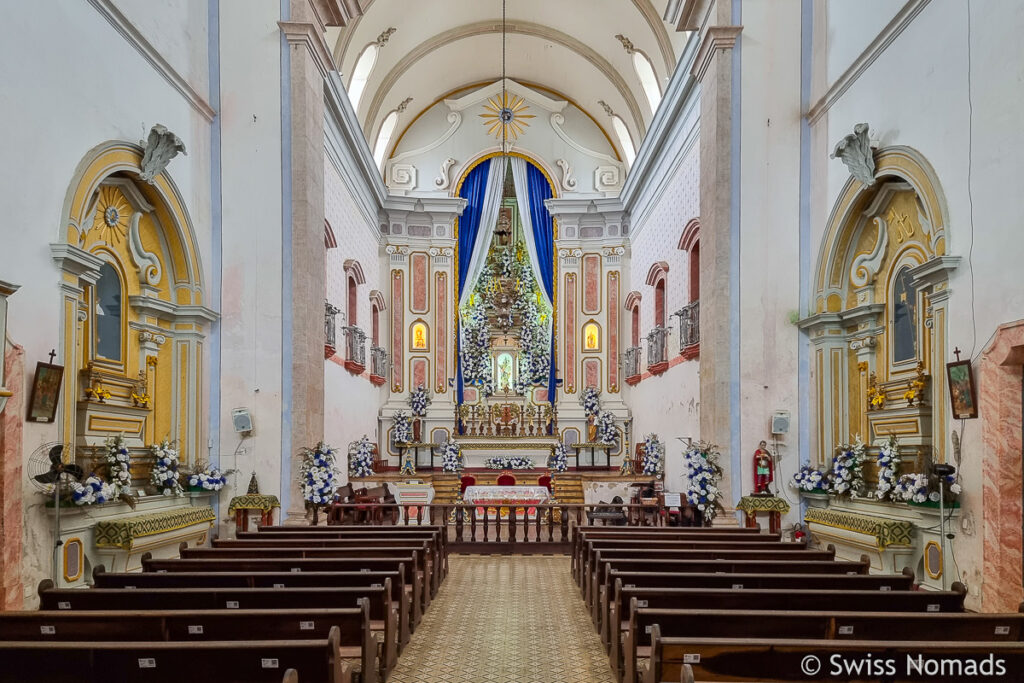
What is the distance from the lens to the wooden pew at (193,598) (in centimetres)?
516

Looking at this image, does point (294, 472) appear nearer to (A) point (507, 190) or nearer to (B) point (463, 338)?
(B) point (463, 338)

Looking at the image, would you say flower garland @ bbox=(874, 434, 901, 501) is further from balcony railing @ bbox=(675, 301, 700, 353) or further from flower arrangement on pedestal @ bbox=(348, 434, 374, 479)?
flower arrangement on pedestal @ bbox=(348, 434, 374, 479)

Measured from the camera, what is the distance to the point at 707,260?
11930mm

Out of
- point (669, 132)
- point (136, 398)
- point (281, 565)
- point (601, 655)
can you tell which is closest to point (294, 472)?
point (136, 398)

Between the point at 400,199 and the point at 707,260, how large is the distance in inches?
515

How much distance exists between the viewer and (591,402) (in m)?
22.6

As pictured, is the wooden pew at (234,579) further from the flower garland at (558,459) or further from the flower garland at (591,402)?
the flower garland at (591,402)

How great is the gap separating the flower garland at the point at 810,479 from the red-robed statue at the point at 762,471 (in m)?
0.38

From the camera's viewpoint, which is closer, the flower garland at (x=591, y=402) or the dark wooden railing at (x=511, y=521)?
the dark wooden railing at (x=511, y=521)

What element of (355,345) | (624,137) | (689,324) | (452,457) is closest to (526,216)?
(624,137)

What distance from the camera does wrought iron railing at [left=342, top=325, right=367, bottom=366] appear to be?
17605 millimetres

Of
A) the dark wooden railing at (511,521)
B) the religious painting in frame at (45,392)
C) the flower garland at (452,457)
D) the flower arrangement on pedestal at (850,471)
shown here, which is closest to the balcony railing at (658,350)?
the dark wooden railing at (511,521)

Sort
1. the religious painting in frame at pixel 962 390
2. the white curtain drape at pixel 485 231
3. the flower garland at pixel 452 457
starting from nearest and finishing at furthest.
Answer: the religious painting in frame at pixel 962 390, the flower garland at pixel 452 457, the white curtain drape at pixel 485 231

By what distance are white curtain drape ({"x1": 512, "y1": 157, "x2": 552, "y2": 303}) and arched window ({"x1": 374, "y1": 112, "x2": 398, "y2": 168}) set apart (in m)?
3.68
